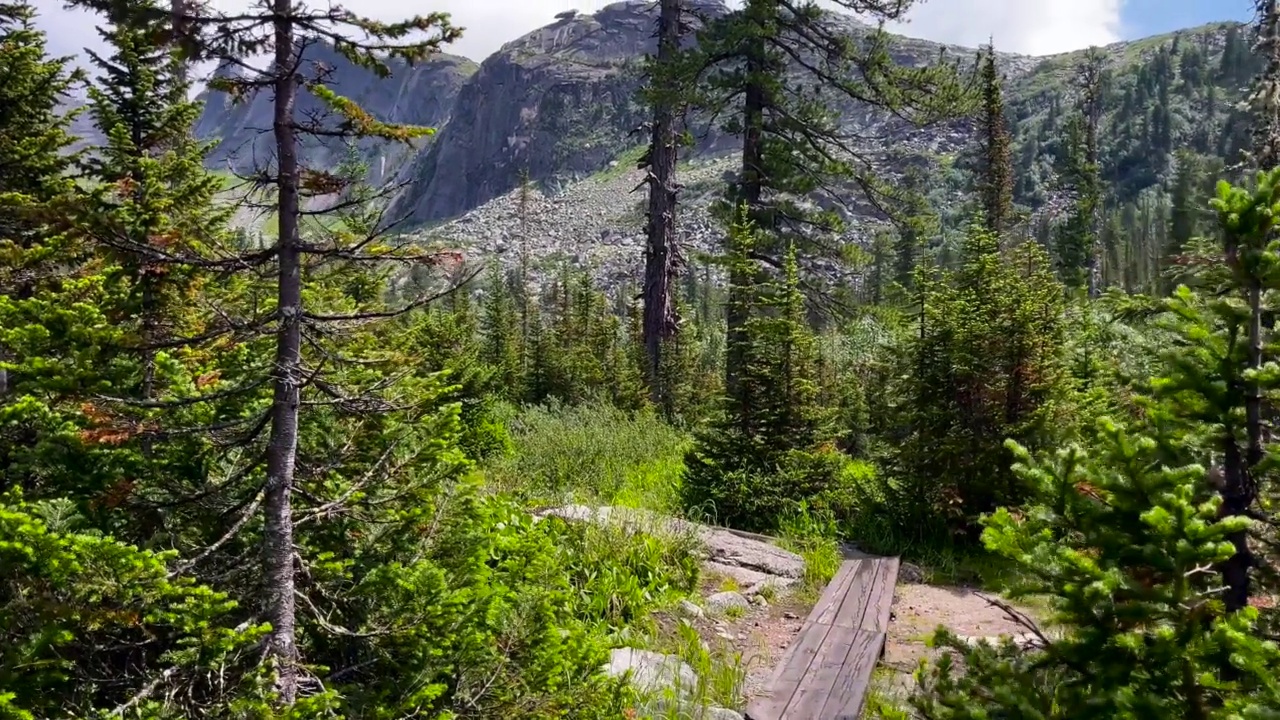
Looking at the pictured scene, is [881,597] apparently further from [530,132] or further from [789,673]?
[530,132]

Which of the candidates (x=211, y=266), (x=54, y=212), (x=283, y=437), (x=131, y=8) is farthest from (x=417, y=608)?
(x=131, y=8)

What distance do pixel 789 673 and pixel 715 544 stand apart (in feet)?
7.00

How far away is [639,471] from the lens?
28.2ft

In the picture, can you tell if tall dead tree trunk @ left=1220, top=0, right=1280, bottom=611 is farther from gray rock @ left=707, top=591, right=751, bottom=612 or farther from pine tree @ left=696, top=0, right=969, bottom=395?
pine tree @ left=696, top=0, right=969, bottom=395

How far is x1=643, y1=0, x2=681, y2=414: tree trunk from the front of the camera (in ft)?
40.5

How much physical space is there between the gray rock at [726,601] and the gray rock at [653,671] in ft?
3.46

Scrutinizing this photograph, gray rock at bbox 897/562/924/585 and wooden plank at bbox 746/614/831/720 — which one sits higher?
wooden plank at bbox 746/614/831/720

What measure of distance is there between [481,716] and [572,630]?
2.48 ft

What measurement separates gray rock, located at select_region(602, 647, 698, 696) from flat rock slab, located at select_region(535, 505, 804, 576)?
1.55m

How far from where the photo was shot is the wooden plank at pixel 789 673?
13.4 ft

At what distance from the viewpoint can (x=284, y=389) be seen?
2.59 metres

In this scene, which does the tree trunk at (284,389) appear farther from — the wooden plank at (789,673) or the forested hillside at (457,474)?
the wooden plank at (789,673)

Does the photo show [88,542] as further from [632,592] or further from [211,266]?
[632,592]

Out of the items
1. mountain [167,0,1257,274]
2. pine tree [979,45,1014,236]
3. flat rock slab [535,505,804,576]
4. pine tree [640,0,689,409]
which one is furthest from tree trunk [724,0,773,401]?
pine tree [979,45,1014,236]
